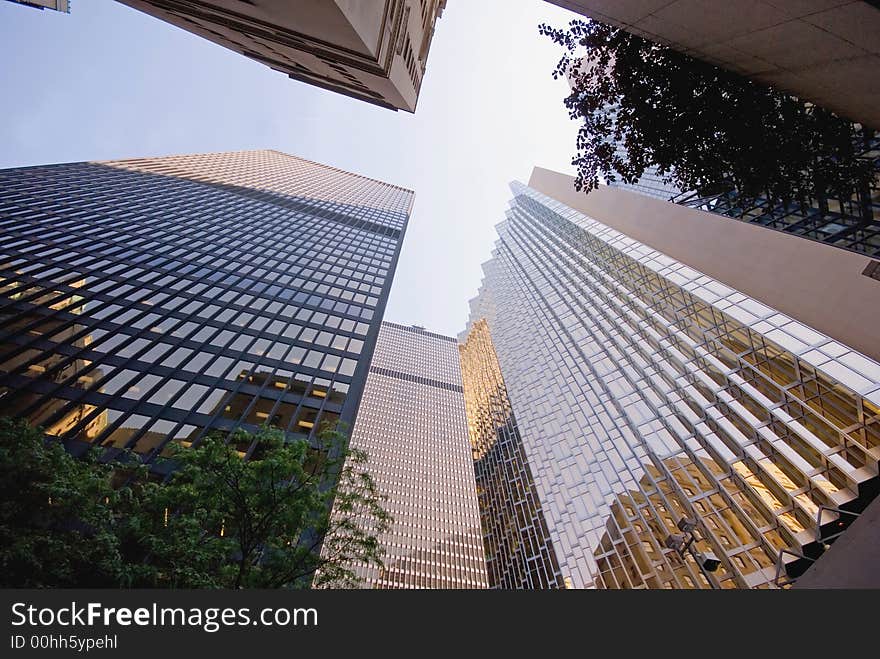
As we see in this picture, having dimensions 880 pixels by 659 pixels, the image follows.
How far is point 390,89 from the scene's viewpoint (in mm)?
25500

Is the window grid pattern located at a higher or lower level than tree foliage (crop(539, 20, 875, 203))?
lower

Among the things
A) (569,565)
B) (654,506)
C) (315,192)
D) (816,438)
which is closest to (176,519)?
(816,438)

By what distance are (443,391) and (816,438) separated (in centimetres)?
12315

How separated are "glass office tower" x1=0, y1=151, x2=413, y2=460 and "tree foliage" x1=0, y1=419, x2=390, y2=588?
41.6ft

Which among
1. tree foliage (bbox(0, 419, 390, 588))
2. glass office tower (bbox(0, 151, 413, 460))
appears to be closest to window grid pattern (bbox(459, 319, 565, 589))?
glass office tower (bbox(0, 151, 413, 460))

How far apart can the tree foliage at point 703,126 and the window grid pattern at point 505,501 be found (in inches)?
1527

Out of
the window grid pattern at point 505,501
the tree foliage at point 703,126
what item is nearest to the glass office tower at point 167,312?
the tree foliage at point 703,126

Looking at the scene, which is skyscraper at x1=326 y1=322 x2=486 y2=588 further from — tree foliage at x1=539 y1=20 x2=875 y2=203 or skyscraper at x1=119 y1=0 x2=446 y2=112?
tree foliage at x1=539 y1=20 x2=875 y2=203

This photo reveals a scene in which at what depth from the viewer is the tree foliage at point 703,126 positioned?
1226 centimetres

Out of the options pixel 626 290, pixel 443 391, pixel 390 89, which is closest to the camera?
pixel 390 89

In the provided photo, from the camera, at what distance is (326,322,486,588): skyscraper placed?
96000 millimetres

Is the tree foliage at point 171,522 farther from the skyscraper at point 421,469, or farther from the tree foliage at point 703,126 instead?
the skyscraper at point 421,469

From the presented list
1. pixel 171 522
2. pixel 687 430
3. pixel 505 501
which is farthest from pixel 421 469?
pixel 171 522

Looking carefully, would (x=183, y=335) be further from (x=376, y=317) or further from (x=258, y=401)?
(x=376, y=317)
